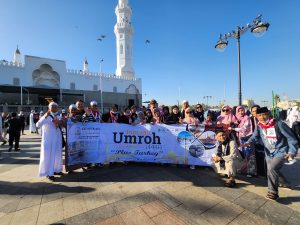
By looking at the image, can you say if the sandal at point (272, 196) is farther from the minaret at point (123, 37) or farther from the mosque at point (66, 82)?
the minaret at point (123, 37)

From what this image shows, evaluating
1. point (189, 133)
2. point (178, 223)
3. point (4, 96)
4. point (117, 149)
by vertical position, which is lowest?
point (178, 223)

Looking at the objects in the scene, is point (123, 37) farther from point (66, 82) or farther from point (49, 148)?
point (49, 148)

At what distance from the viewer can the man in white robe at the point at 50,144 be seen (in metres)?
4.68

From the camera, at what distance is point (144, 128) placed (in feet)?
18.3

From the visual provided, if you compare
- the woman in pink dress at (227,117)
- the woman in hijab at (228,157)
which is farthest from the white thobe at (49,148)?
the woman in pink dress at (227,117)

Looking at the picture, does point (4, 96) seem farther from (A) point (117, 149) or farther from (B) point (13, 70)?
(A) point (117, 149)

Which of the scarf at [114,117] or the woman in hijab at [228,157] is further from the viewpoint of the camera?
the scarf at [114,117]

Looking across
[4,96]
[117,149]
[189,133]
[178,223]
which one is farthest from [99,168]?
[4,96]

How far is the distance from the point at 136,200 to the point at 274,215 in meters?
2.28

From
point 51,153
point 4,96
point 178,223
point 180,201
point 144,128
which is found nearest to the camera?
point 178,223

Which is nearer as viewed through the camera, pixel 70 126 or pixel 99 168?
pixel 70 126

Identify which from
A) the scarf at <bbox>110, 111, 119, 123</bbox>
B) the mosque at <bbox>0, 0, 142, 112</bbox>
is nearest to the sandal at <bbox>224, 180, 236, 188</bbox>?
the scarf at <bbox>110, 111, 119, 123</bbox>

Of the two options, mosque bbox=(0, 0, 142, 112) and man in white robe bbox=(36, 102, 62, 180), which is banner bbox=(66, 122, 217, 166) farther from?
mosque bbox=(0, 0, 142, 112)

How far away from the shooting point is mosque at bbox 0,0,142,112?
3678 cm
